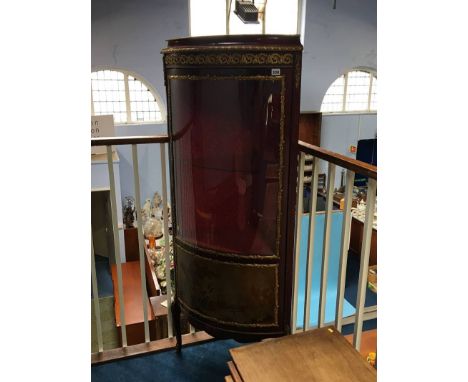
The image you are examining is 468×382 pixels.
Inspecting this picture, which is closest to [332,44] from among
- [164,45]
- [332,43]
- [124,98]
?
[332,43]

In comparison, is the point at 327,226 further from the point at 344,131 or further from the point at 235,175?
the point at 344,131

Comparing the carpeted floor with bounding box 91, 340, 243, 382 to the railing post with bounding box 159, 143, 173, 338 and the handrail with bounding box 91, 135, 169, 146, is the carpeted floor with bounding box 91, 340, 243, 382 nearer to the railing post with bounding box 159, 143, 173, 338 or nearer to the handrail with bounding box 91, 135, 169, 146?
the railing post with bounding box 159, 143, 173, 338

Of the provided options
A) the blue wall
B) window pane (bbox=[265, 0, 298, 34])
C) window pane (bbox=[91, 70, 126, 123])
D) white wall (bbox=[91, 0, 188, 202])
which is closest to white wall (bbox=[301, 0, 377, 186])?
the blue wall

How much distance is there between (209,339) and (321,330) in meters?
0.78

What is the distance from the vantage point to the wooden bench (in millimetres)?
4883

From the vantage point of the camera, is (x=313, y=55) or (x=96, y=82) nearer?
(x=96, y=82)

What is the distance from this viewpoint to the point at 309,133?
8898mm

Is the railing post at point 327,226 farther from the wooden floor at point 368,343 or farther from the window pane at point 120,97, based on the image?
the window pane at point 120,97

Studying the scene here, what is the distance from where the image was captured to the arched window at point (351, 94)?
9133 mm

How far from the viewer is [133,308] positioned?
5391 millimetres

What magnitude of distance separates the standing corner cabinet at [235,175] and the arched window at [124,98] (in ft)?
20.7

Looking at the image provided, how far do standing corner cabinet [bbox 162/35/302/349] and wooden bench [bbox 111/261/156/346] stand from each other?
2.54 m
